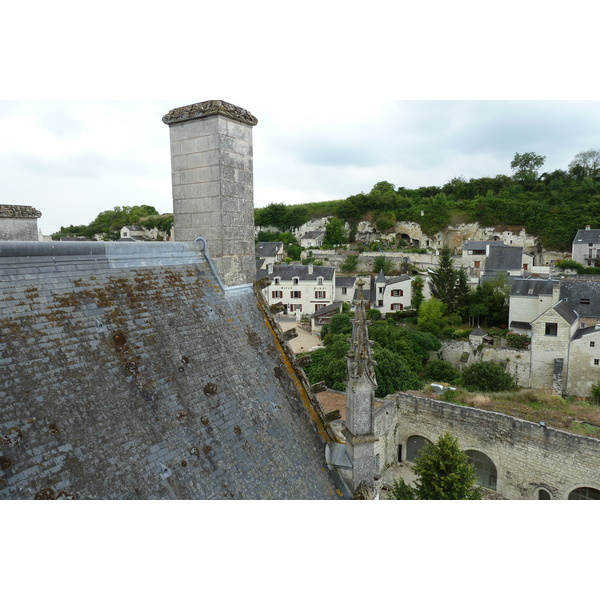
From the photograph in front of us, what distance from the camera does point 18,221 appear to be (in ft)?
32.4

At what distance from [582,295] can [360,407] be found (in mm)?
32702

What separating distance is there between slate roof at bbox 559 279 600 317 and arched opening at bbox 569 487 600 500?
56.8ft

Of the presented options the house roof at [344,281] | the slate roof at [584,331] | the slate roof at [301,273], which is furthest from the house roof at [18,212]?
the house roof at [344,281]

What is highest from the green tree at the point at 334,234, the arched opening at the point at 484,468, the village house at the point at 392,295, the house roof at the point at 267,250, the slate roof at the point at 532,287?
the green tree at the point at 334,234

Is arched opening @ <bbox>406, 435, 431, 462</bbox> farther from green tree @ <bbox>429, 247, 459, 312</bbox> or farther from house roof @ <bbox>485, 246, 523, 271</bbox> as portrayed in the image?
house roof @ <bbox>485, 246, 523, 271</bbox>

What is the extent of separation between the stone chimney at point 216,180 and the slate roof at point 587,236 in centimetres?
5661

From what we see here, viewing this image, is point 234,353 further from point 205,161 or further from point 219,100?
point 219,100

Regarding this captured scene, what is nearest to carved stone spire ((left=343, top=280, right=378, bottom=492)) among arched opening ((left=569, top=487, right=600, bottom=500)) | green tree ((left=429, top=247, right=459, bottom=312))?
arched opening ((left=569, top=487, right=600, bottom=500))

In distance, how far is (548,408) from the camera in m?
22.2

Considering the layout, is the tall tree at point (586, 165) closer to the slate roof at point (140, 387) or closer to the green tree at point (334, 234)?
the green tree at point (334, 234)

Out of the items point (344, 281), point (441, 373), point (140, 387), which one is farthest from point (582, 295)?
point (140, 387)

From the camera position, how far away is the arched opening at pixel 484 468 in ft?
65.5

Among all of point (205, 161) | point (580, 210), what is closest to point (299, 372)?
point (205, 161)

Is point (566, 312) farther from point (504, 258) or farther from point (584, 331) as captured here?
point (504, 258)
